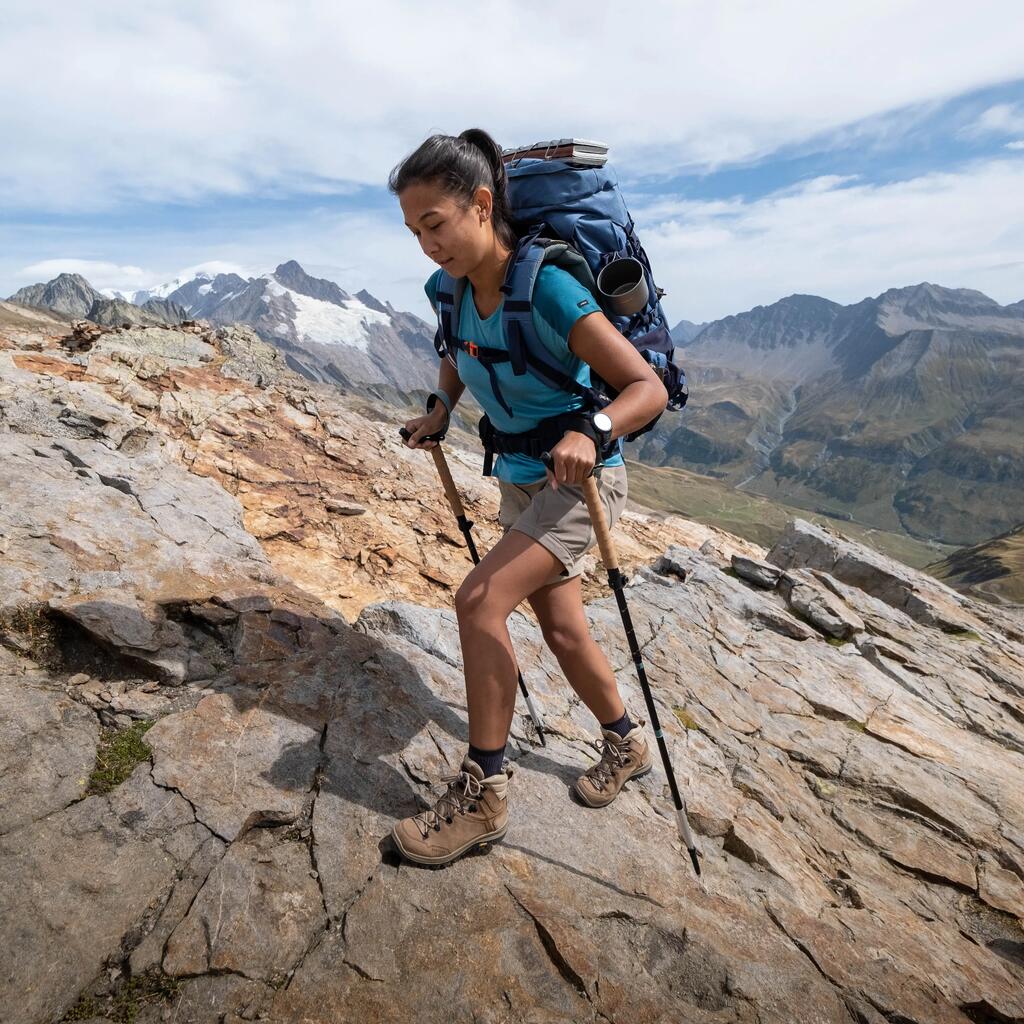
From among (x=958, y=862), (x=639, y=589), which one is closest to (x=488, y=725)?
(x=958, y=862)

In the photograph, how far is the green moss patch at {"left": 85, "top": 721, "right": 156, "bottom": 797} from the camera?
225 inches

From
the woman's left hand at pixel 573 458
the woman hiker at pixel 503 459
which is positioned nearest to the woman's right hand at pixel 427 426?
the woman hiker at pixel 503 459

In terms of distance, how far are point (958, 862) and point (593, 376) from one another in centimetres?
863

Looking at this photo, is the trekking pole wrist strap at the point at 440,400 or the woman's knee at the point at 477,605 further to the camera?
the trekking pole wrist strap at the point at 440,400

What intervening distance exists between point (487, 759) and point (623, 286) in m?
4.41

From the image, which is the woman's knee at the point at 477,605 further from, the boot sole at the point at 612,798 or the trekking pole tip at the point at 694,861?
the trekking pole tip at the point at 694,861

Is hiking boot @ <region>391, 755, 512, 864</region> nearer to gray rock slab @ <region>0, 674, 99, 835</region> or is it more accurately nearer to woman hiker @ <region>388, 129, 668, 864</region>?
woman hiker @ <region>388, 129, 668, 864</region>

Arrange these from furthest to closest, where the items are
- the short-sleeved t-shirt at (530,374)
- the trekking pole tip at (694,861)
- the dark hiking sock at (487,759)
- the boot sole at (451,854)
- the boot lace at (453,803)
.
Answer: the trekking pole tip at (694,861) < the dark hiking sock at (487,759) < the boot lace at (453,803) < the boot sole at (451,854) < the short-sleeved t-shirt at (530,374)

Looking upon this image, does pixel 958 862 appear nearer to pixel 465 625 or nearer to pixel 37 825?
pixel 465 625

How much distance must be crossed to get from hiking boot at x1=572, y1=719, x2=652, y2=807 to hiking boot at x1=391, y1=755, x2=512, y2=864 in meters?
1.35

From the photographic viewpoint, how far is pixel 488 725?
5.63 m

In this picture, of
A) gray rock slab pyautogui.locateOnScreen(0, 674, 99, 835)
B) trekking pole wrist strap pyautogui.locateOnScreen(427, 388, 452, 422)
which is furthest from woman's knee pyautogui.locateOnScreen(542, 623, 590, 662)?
gray rock slab pyautogui.locateOnScreen(0, 674, 99, 835)

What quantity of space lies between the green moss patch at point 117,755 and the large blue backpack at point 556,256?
193 inches

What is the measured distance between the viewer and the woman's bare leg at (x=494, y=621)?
17.7 feet
